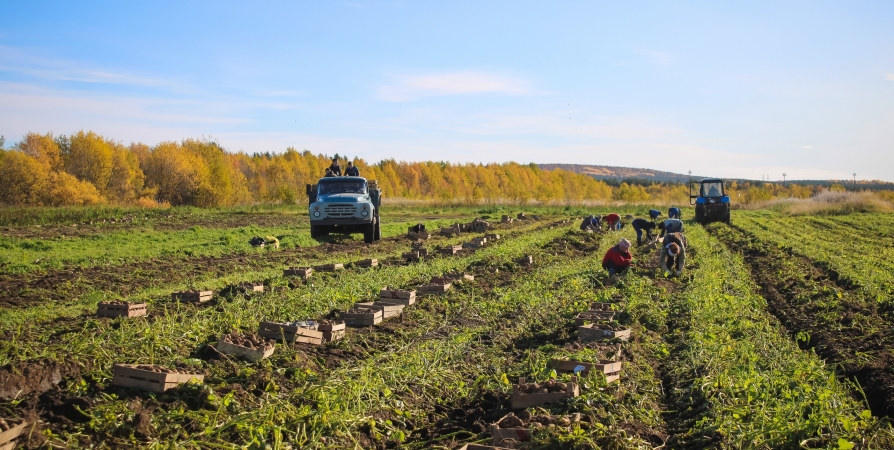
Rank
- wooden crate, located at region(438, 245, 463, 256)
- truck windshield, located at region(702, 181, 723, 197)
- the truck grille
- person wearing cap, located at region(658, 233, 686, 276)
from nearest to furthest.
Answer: person wearing cap, located at region(658, 233, 686, 276)
wooden crate, located at region(438, 245, 463, 256)
the truck grille
truck windshield, located at region(702, 181, 723, 197)

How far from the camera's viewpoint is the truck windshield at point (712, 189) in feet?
116

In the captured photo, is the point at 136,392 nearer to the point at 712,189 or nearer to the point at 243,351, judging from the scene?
the point at 243,351

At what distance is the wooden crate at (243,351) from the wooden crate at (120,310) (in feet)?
8.91

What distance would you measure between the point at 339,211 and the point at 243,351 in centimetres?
1448

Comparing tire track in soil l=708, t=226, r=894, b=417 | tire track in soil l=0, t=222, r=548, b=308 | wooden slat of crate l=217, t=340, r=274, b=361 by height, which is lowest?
tire track in soil l=0, t=222, r=548, b=308

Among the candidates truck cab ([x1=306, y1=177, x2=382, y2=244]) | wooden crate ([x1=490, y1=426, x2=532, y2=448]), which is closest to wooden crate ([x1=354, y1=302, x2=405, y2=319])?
wooden crate ([x1=490, y1=426, x2=532, y2=448])

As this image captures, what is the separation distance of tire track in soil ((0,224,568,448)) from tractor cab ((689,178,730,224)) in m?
29.8

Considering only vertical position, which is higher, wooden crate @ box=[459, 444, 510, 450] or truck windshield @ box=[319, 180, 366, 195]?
truck windshield @ box=[319, 180, 366, 195]

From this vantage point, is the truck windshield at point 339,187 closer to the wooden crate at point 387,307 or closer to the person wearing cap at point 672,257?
the person wearing cap at point 672,257

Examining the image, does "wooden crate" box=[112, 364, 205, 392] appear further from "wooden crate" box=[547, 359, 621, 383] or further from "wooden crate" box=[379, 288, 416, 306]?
"wooden crate" box=[379, 288, 416, 306]

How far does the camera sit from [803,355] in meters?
7.49

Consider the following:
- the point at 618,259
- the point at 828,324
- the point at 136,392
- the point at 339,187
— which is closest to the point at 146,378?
the point at 136,392

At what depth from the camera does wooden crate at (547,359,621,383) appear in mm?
6027

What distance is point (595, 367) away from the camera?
6.02 m
